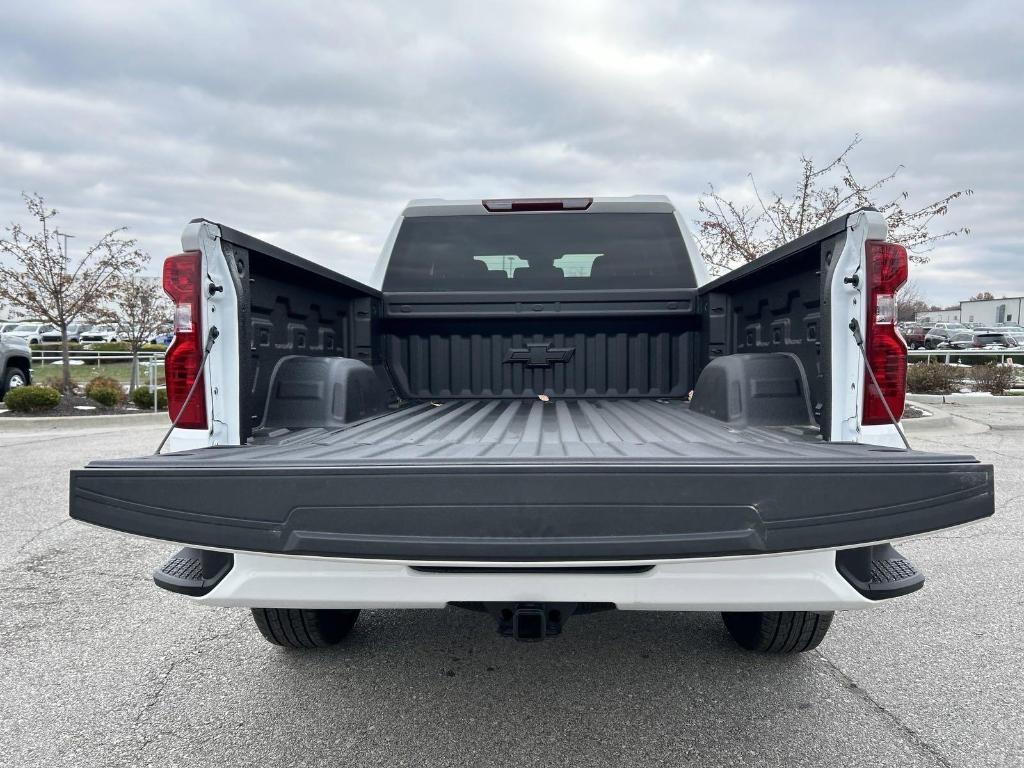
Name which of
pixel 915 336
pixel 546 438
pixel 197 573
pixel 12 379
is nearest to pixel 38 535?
pixel 197 573

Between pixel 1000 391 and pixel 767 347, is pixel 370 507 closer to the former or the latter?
pixel 767 347

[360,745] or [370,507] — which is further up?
[370,507]

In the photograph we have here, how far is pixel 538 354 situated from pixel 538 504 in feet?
8.46

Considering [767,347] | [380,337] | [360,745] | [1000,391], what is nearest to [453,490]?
[360,745]

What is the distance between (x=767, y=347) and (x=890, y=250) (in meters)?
1.12

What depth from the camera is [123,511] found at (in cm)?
177

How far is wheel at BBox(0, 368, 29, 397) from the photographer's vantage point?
13914 mm

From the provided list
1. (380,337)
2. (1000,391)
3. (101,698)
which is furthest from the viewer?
(1000,391)

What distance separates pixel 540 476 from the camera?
1.68m

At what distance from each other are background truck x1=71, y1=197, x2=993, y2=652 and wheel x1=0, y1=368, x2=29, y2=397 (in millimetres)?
14057

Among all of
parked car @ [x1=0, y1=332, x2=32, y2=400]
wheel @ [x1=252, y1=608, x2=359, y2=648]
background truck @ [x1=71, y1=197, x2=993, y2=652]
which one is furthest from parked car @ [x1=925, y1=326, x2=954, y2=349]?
wheel @ [x1=252, y1=608, x2=359, y2=648]

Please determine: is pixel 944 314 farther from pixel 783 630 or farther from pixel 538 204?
pixel 783 630

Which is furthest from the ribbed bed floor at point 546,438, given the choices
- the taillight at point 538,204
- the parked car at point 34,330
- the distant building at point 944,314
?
the distant building at point 944,314

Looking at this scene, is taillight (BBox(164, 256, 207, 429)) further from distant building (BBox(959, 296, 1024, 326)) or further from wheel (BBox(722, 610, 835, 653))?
distant building (BBox(959, 296, 1024, 326))
